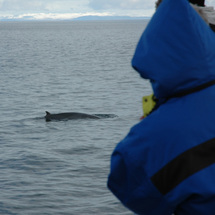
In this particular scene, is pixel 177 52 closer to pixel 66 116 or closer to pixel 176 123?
pixel 176 123

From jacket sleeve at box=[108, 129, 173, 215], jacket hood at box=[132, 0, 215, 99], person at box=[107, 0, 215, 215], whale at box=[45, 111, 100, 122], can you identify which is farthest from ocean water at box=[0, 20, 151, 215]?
jacket hood at box=[132, 0, 215, 99]

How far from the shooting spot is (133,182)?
2.14m

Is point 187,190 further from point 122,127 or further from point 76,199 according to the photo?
point 122,127

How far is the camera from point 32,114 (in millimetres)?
23984

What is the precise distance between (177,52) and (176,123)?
0.28 meters

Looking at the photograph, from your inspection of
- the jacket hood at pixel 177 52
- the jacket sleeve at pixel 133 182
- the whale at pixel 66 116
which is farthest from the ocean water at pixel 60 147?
the jacket hood at pixel 177 52

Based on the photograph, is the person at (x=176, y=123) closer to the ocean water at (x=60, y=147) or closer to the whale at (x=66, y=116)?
the ocean water at (x=60, y=147)

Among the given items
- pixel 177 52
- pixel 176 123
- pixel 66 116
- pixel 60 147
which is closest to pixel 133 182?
pixel 176 123

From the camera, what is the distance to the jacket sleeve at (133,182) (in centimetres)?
210

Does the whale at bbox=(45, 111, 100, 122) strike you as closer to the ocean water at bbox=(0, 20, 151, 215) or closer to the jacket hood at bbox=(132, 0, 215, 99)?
the ocean water at bbox=(0, 20, 151, 215)

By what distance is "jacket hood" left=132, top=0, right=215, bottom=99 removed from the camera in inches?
79.0

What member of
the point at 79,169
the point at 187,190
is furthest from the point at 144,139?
the point at 79,169

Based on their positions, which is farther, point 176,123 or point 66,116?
point 66,116

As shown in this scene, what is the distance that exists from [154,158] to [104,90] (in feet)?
107
